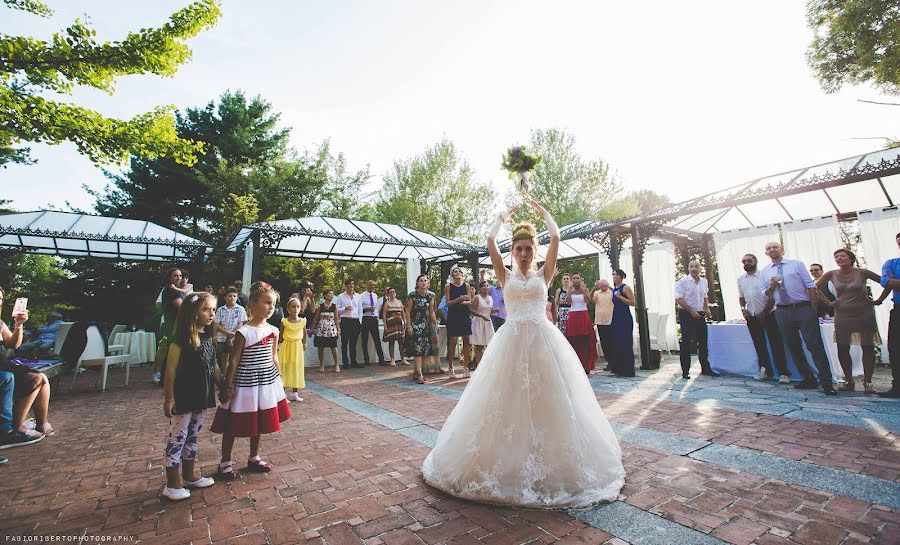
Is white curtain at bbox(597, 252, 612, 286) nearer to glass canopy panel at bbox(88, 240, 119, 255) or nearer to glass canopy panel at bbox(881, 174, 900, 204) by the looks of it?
glass canopy panel at bbox(881, 174, 900, 204)

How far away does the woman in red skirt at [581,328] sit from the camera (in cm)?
766

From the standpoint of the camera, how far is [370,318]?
398 inches

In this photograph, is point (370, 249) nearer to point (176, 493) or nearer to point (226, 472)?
point (226, 472)

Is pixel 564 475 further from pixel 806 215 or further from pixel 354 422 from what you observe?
pixel 806 215

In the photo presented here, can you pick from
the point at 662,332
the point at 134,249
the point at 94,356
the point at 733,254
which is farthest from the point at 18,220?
the point at 733,254

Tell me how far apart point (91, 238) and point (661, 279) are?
16.2 metres

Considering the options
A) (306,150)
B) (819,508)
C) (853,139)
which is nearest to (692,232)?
(853,139)

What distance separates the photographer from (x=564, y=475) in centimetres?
231

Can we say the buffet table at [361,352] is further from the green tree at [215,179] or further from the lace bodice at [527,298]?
the green tree at [215,179]

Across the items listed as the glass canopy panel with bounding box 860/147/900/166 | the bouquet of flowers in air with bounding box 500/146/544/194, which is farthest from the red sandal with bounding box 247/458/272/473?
the glass canopy panel with bounding box 860/147/900/166

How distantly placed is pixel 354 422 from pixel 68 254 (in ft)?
43.8

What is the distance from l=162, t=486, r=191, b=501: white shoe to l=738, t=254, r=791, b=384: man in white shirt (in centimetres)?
769

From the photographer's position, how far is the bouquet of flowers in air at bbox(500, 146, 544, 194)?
323cm

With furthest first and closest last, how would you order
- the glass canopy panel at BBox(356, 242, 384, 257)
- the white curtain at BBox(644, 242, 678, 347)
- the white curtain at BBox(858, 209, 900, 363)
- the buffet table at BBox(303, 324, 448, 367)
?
the glass canopy panel at BBox(356, 242, 384, 257) < the white curtain at BBox(644, 242, 678, 347) < the buffet table at BBox(303, 324, 448, 367) < the white curtain at BBox(858, 209, 900, 363)
